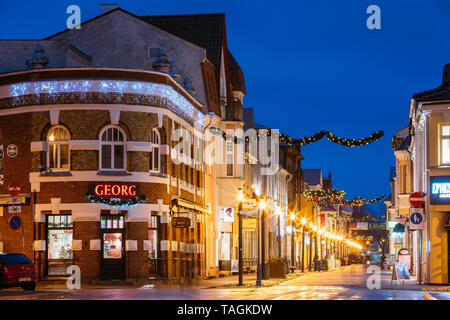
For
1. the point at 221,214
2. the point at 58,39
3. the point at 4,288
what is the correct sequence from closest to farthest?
the point at 4,288
the point at 58,39
the point at 221,214

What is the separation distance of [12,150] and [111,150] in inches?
182

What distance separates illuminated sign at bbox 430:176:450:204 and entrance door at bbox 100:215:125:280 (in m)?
14.3

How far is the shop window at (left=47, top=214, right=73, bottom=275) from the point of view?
3956cm

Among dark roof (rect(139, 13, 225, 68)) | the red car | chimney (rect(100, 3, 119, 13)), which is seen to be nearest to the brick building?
the red car

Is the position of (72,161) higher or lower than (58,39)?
lower

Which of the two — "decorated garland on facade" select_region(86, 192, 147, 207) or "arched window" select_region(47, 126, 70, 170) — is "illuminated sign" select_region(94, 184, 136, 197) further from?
"arched window" select_region(47, 126, 70, 170)

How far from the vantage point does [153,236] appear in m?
41.4

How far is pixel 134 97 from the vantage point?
40406 millimetres

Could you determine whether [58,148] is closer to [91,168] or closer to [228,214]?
[91,168]

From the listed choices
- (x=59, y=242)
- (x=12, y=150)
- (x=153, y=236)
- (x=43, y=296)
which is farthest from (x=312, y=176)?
(x=43, y=296)

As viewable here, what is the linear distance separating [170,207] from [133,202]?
2.65 metres
